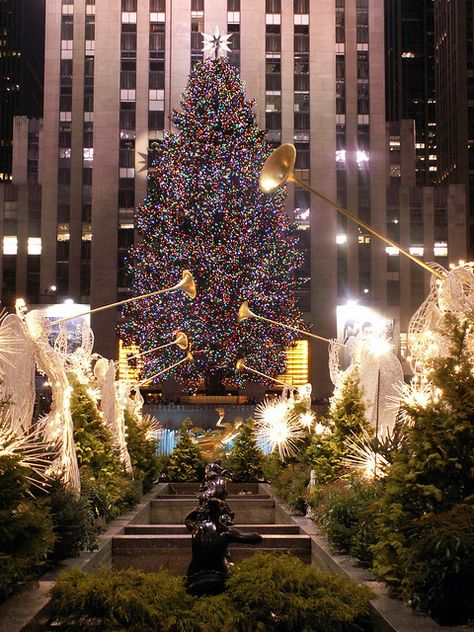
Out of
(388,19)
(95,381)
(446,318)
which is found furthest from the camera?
(388,19)

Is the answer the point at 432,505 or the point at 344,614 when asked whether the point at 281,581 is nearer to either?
the point at 344,614

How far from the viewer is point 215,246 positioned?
48219mm

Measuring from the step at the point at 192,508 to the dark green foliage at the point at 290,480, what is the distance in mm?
567

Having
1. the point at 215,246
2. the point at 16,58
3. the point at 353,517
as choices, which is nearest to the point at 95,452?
the point at 353,517

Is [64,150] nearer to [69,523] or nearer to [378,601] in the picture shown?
[69,523]

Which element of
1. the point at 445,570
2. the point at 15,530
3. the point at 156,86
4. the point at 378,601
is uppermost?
the point at 156,86

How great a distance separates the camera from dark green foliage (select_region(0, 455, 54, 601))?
9.09 m

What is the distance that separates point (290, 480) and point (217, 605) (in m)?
14.1

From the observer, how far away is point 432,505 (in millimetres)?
9812

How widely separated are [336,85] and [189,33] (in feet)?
38.0

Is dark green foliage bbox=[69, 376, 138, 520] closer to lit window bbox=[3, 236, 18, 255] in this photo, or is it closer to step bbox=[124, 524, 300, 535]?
step bbox=[124, 524, 300, 535]

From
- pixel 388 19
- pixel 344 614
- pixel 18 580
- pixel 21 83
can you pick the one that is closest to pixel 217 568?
pixel 344 614

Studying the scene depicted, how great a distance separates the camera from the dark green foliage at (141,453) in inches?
1017

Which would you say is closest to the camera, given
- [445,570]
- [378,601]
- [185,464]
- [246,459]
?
[445,570]
